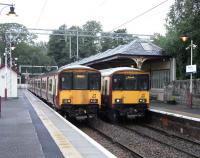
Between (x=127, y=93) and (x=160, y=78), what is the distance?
1604 cm

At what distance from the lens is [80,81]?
23141mm

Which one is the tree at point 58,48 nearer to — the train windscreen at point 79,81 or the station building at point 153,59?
the station building at point 153,59

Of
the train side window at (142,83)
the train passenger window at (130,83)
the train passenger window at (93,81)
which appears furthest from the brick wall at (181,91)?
the train passenger window at (93,81)

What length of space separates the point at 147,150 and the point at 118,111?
26.6 ft

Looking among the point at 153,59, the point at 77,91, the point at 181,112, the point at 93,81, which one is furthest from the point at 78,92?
the point at 153,59

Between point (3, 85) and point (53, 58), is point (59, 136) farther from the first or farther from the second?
point (53, 58)

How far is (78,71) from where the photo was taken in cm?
2317

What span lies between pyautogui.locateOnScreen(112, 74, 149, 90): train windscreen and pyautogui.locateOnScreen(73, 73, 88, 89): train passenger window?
1.51m

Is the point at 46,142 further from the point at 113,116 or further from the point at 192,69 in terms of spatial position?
the point at 192,69

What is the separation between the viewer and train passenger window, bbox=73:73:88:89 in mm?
23000

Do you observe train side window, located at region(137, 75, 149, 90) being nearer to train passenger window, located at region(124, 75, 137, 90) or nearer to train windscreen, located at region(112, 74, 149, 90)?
train windscreen, located at region(112, 74, 149, 90)

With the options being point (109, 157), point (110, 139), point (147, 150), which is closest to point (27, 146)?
point (109, 157)

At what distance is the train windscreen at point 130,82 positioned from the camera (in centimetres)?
2377

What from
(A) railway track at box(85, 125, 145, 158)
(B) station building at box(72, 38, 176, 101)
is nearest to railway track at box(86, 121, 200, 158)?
(A) railway track at box(85, 125, 145, 158)
